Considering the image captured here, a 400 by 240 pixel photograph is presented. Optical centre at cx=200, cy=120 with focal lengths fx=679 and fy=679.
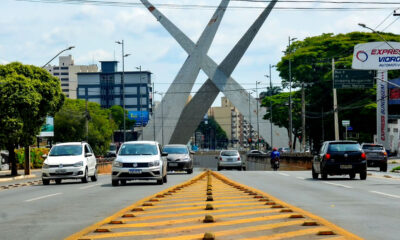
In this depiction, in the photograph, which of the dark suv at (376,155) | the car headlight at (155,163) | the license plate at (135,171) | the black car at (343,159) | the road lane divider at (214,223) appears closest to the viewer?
the road lane divider at (214,223)

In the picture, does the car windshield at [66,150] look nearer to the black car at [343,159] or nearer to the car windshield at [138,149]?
the car windshield at [138,149]

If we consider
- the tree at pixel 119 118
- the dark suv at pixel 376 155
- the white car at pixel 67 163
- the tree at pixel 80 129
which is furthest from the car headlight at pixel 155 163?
the tree at pixel 119 118

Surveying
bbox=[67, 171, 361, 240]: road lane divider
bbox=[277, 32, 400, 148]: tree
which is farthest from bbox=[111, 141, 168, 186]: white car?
bbox=[277, 32, 400, 148]: tree

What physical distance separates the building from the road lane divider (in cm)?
17864

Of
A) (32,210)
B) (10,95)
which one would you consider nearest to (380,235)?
(32,210)

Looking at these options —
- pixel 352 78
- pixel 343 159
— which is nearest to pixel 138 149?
pixel 343 159

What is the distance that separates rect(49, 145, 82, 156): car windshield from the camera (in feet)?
92.2

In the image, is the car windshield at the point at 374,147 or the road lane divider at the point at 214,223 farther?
the car windshield at the point at 374,147

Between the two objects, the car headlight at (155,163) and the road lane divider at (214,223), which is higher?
the car headlight at (155,163)

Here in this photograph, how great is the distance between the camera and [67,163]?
2702 cm

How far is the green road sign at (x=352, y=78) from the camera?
194 feet

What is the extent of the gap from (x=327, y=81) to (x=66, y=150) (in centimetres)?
4873

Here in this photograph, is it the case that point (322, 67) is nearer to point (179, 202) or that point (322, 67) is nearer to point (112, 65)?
point (179, 202)

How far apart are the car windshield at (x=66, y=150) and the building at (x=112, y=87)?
16216 cm
